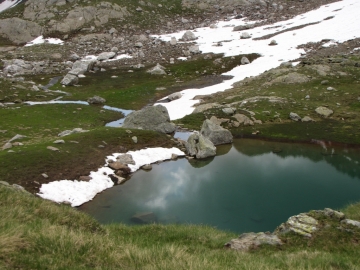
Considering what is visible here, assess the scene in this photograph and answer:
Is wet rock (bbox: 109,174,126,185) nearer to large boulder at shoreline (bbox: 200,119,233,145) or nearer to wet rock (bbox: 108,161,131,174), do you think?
wet rock (bbox: 108,161,131,174)

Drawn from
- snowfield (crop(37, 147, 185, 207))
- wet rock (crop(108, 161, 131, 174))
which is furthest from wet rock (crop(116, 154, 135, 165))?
wet rock (crop(108, 161, 131, 174))

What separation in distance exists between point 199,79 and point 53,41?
71.4 metres

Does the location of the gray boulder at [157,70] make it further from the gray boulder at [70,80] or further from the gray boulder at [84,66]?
the gray boulder at [70,80]

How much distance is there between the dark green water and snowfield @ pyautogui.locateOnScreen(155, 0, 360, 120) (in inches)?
922

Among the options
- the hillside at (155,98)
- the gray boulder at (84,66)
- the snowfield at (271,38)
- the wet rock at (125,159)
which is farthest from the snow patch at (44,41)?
the wet rock at (125,159)

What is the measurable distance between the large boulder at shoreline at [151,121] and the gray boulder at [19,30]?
103m

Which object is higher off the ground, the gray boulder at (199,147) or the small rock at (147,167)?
the small rock at (147,167)

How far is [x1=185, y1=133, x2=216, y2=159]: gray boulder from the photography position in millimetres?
41281

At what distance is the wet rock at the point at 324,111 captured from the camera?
53400mm

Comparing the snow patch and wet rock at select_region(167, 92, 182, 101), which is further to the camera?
the snow patch

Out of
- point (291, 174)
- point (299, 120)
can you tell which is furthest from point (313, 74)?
point (291, 174)

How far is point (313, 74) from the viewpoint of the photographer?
228 feet

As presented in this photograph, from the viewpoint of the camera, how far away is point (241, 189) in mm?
32438

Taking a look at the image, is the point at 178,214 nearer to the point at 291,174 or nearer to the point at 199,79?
the point at 291,174
